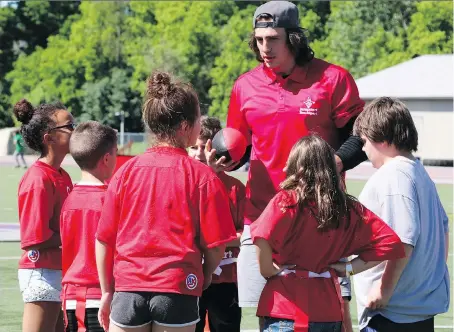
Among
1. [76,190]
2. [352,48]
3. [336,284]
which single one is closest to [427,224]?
[336,284]

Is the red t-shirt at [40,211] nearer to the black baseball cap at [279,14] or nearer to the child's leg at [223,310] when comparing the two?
the child's leg at [223,310]

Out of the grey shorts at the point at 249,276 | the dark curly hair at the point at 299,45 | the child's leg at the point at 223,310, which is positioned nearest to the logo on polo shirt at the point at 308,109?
the dark curly hair at the point at 299,45

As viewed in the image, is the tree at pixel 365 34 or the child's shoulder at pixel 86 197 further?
the tree at pixel 365 34

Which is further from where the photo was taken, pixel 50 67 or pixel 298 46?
pixel 50 67

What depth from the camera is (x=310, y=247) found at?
470cm

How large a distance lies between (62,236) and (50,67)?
71.5 meters

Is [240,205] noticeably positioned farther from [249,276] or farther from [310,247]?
[310,247]

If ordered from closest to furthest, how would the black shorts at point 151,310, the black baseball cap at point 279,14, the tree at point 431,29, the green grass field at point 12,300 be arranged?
the black shorts at point 151,310, the black baseball cap at point 279,14, the green grass field at point 12,300, the tree at point 431,29

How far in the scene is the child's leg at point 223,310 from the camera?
6449 mm

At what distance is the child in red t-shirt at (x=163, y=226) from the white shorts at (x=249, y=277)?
81 centimetres

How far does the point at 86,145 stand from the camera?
552 cm

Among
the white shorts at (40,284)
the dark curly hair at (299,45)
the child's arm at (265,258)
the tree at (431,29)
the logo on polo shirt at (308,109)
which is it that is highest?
the dark curly hair at (299,45)

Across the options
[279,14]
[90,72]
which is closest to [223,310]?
[279,14]

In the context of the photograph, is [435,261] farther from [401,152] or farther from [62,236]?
[62,236]
